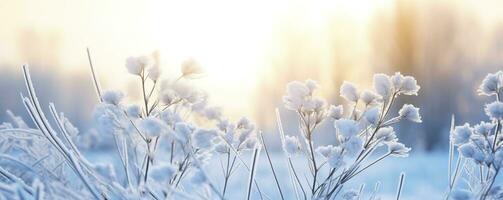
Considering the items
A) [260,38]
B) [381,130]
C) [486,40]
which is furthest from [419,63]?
[381,130]

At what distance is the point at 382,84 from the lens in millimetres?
1585

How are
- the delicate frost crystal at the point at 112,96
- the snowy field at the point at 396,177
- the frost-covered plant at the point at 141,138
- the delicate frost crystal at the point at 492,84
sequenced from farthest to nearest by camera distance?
the snowy field at the point at 396,177
the delicate frost crystal at the point at 492,84
the delicate frost crystal at the point at 112,96
the frost-covered plant at the point at 141,138

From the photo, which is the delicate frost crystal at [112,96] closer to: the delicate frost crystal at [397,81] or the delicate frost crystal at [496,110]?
the delicate frost crystal at [397,81]

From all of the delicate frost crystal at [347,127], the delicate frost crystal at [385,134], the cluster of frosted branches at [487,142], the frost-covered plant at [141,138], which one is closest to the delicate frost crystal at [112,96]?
the frost-covered plant at [141,138]

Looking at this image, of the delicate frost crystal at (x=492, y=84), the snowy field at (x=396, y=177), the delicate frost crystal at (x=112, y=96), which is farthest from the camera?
the snowy field at (x=396, y=177)

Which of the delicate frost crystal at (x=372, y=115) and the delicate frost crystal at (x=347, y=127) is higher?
the delicate frost crystal at (x=372, y=115)

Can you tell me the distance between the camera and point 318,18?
8094 mm

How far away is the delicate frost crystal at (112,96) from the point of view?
1525 millimetres

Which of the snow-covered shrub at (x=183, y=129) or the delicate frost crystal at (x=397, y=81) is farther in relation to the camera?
the delicate frost crystal at (x=397, y=81)

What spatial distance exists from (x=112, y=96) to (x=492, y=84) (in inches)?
39.1

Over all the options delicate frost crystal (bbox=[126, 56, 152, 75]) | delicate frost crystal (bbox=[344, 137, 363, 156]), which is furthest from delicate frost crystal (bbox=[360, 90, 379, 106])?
delicate frost crystal (bbox=[126, 56, 152, 75])

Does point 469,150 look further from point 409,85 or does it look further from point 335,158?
point 335,158

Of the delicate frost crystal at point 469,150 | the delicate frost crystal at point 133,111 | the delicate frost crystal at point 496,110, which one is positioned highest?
the delicate frost crystal at point 496,110

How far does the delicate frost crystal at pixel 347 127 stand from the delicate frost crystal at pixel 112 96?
0.55 meters
